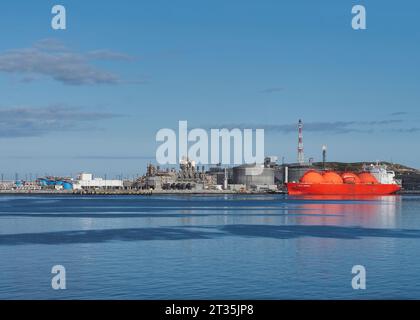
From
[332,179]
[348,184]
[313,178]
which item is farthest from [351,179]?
[313,178]

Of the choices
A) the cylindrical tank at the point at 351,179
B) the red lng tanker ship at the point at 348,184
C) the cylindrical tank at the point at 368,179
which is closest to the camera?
the red lng tanker ship at the point at 348,184

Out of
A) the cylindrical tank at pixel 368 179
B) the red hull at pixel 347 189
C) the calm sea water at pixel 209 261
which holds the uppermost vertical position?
the cylindrical tank at pixel 368 179

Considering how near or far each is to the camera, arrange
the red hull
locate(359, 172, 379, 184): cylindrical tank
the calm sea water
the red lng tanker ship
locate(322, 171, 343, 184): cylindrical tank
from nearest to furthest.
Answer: the calm sea water → the red hull → the red lng tanker ship → locate(322, 171, 343, 184): cylindrical tank → locate(359, 172, 379, 184): cylindrical tank

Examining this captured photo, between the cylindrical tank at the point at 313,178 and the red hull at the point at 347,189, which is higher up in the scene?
the cylindrical tank at the point at 313,178

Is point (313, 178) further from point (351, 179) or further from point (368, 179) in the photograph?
point (368, 179)

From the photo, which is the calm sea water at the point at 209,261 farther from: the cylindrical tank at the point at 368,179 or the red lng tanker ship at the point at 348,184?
the cylindrical tank at the point at 368,179

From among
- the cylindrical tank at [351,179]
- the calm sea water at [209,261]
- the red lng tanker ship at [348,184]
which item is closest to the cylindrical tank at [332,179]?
the red lng tanker ship at [348,184]

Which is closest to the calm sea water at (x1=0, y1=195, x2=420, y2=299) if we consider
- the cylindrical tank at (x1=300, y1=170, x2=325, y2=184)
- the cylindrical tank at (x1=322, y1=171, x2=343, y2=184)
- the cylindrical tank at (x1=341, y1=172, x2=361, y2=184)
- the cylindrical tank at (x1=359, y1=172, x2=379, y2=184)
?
the cylindrical tank at (x1=300, y1=170, x2=325, y2=184)

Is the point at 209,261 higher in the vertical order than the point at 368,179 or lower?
lower

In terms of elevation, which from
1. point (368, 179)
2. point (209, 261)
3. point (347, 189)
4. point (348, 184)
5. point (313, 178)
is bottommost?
point (347, 189)

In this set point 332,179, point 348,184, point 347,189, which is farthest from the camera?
point 347,189

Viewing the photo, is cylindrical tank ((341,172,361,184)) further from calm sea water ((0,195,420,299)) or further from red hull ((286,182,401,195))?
calm sea water ((0,195,420,299))

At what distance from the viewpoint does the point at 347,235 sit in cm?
4912
